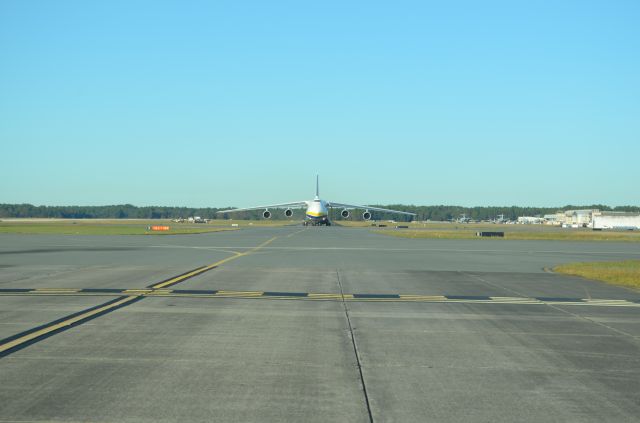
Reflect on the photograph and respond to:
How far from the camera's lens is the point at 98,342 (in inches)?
364

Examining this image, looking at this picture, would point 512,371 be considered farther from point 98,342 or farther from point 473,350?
point 98,342

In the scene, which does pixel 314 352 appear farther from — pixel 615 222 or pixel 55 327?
pixel 615 222

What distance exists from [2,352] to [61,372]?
1.55 metres

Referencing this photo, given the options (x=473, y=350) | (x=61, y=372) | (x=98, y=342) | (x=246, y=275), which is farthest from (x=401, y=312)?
(x=246, y=275)

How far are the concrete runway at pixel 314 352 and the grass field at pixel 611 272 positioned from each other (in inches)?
147

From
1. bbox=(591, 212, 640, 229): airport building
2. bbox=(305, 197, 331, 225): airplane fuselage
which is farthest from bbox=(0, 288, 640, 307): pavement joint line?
bbox=(591, 212, 640, 229): airport building

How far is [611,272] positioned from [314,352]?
18.5m

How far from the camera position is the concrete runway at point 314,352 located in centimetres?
623

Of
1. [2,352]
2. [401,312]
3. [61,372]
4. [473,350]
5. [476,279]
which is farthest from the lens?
[476,279]

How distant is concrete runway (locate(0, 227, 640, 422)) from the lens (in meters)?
6.23

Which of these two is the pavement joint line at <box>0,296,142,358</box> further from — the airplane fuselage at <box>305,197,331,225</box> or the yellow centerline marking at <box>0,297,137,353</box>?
the airplane fuselage at <box>305,197,331,225</box>

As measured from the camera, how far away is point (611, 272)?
23266 mm

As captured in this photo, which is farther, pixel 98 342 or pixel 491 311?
pixel 491 311

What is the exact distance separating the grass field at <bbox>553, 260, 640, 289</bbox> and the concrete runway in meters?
3.74
